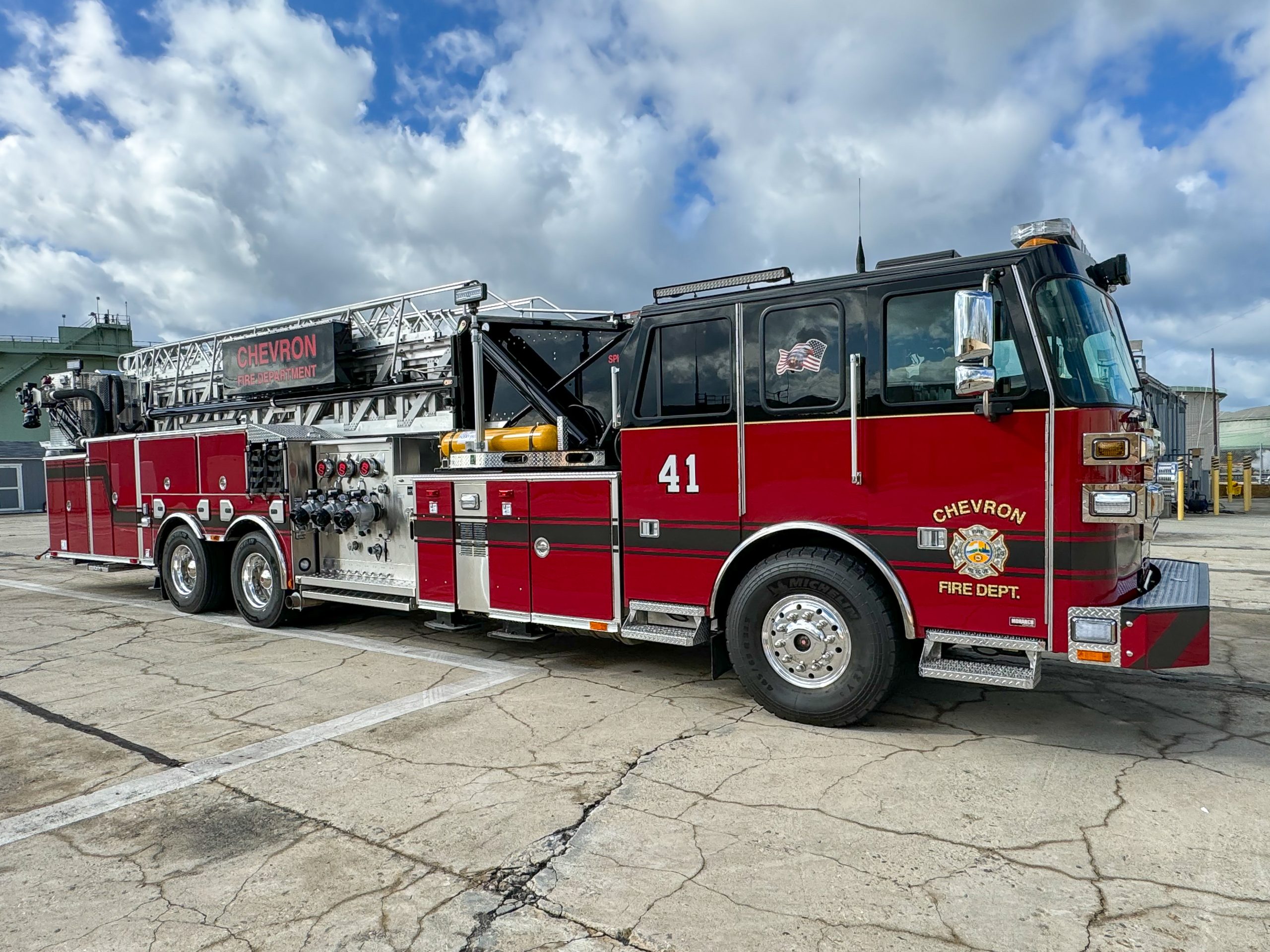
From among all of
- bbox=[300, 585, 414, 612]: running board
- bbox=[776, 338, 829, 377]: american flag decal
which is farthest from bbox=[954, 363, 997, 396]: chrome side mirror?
bbox=[300, 585, 414, 612]: running board

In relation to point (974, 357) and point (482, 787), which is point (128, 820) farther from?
point (974, 357)

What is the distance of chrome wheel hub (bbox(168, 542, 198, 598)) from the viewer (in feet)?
31.5

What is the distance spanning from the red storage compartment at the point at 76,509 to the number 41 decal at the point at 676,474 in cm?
904

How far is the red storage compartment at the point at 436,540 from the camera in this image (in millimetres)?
6988

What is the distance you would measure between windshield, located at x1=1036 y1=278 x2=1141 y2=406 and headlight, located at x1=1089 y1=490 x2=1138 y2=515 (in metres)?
0.48

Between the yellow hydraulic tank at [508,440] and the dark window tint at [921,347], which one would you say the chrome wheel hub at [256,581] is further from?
the dark window tint at [921,347]

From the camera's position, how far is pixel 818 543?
16.8ft

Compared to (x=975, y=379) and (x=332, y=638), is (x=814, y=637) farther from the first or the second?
(x=332, y=638)

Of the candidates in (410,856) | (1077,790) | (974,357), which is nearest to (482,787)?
(410,856)

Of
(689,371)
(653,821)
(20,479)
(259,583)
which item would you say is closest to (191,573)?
(259,583)

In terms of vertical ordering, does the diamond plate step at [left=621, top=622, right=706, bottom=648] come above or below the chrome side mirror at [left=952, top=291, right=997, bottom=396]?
below

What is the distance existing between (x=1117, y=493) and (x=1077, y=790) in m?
1.46

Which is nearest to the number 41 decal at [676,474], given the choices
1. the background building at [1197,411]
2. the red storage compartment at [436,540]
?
the red storage compartment at [436,540]

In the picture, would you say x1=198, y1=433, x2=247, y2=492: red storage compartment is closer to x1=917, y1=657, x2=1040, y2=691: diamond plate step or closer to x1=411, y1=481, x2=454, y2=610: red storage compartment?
x1=411, y1=481, x2=454, y2=610: red storage compartment
